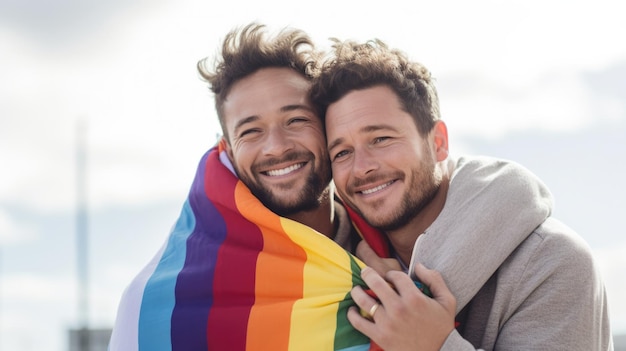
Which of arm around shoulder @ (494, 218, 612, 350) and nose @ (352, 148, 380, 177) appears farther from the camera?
nose @ (352, 148, 380, 177)

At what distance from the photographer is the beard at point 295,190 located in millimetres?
3445

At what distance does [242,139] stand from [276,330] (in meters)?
0.99

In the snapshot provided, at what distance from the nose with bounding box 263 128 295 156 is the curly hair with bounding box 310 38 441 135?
0.58ft

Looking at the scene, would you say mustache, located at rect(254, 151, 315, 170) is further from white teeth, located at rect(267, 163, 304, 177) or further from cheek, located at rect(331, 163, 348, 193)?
cheek, located at rect(331, 163, 348, 193)

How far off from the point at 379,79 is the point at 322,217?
657mm

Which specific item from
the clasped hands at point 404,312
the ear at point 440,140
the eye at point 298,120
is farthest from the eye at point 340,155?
the clasped hands at point 404,312

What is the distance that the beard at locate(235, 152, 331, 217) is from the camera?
345 centimetres

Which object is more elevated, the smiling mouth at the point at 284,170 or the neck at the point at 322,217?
the smiling mouth at the point at 284,170

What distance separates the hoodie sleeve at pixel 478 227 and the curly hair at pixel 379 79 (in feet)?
1.29

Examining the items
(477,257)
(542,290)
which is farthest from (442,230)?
(542,290)

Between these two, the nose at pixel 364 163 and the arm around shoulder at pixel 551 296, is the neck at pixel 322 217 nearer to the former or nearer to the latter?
the nose at pixel 364 163

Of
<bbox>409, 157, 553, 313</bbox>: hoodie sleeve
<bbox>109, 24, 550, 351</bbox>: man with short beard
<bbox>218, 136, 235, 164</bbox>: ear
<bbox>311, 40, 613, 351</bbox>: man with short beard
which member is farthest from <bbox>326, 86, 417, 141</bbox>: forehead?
<bbox>218, 136, 235, 164</bbox>: ear

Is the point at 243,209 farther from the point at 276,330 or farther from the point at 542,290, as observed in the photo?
the point at 542,290

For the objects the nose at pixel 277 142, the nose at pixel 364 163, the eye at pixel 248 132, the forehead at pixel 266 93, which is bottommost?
the nose at pixel 364 163
